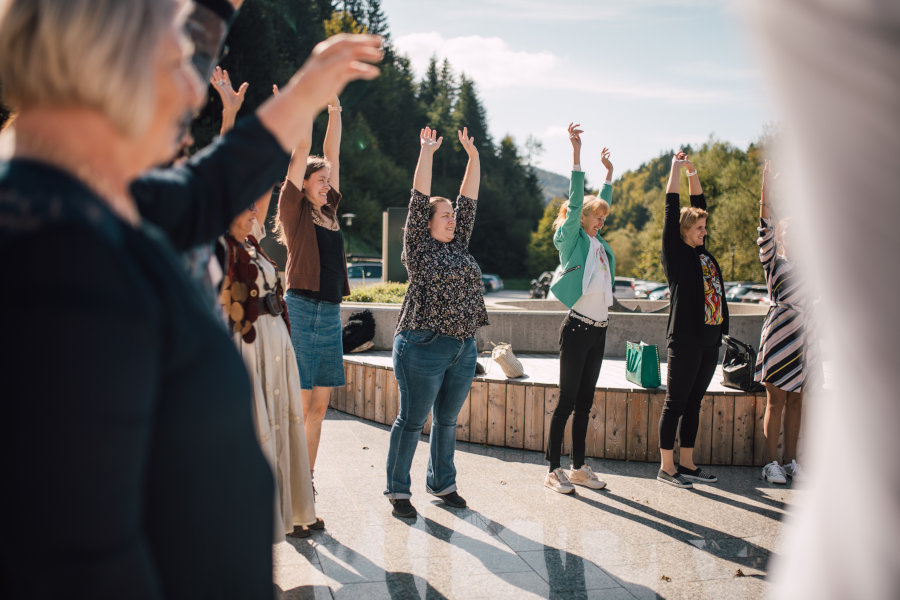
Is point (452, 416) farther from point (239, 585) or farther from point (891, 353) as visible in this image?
point (891, 353)

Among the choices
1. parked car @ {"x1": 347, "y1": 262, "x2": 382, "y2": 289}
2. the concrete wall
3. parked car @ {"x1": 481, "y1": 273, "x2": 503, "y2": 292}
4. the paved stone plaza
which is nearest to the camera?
the paved stone plaza

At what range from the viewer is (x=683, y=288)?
209 inches

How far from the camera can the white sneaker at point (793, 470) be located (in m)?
5.65

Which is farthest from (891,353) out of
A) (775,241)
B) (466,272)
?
(775,241)

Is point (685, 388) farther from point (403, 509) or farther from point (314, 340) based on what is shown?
point (314, 340)

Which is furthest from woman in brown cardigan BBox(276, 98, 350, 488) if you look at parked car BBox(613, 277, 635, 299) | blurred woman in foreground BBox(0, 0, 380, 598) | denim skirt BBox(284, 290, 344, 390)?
parked car BBox(613, 277, 635, 299)

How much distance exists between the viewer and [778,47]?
3.24 ft

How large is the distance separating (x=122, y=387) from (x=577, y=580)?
3256mm

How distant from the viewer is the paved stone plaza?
11.7ft

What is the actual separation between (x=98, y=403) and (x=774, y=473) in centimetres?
575

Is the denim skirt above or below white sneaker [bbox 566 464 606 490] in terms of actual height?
above

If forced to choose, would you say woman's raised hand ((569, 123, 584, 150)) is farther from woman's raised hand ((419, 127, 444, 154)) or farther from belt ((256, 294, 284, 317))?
belt ((256, 294, 284, 317))

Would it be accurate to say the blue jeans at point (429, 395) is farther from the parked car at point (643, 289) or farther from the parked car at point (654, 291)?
the parked car at point (654, 291)

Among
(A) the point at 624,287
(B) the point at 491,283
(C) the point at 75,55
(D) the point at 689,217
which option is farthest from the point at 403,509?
(B) the point at 491,283
